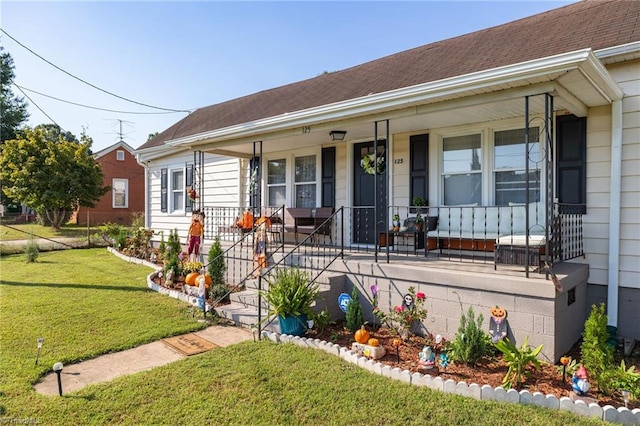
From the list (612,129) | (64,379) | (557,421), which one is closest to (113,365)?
(64,379)

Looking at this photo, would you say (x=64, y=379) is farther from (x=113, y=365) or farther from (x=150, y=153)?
(x=150, y=153)

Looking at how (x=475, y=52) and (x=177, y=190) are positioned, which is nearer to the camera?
(x=475, y=52)

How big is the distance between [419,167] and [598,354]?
4.28 meters

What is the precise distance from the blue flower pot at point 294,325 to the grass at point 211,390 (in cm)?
28

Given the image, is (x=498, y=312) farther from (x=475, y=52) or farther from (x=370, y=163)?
(x=475, y=52)

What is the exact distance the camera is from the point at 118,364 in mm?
4129

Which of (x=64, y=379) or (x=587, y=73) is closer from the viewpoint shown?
(x=64, y=379)

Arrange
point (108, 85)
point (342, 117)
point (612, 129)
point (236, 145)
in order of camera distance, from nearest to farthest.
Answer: point (612, 129)
point (342, 117)
point (236, 145)
point (108, 85)

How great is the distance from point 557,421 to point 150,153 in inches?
512

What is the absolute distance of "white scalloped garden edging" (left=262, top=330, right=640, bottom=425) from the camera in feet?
9.79

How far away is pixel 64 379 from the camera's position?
3742 mm

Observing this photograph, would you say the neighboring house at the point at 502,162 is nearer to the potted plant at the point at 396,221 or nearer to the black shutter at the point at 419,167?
the black shutter at the point at 419,167

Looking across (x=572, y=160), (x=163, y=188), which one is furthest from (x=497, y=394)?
(x=163, y=188)

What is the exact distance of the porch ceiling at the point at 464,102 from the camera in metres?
4.04
